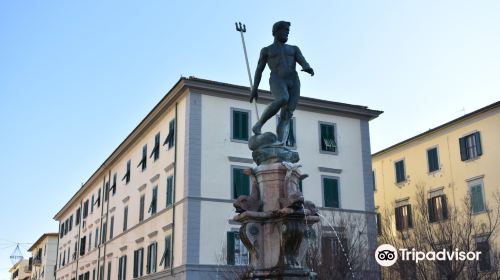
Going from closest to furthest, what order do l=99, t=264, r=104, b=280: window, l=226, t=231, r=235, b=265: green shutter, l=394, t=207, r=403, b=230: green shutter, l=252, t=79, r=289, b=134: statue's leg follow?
l=252, t=79, r=289, b=134: statue's leg → l=226, t=231, r=235, b=265: green shutter → l=394, t=207, r=403, b=230: green shutter → l=99, t=264, r=104, b=280: window

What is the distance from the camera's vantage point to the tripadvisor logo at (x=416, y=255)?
62.0 feet

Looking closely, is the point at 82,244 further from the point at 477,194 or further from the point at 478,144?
the point at 478,144

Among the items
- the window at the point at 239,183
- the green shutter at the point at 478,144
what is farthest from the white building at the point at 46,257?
the green shutter at the point at 478,144

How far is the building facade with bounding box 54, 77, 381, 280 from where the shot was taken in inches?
1049

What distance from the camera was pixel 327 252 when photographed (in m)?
21.5

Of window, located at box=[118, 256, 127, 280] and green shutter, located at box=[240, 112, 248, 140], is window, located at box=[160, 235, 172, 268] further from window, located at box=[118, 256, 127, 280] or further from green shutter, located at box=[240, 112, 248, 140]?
window, located at box=[118, 256, 127, 280]

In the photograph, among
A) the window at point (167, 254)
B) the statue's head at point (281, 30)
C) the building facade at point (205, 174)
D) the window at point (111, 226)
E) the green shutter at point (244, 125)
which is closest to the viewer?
the statue's head at point (281, 30)

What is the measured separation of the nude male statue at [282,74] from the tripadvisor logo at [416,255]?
1127cm

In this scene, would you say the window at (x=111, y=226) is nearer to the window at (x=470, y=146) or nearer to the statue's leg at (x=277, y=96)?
the window at (x=470, y=146)

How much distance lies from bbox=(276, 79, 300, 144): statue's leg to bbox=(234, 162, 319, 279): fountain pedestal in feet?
2.69

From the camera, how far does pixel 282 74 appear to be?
9.98 m

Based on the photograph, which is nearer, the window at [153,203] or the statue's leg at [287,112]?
the statue's leg at [287,112]

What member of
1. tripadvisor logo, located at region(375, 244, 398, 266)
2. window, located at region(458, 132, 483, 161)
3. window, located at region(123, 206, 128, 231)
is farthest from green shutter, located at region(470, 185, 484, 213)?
window, located at region(123, 206, 128, 231)

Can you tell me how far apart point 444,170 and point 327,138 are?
839cm
